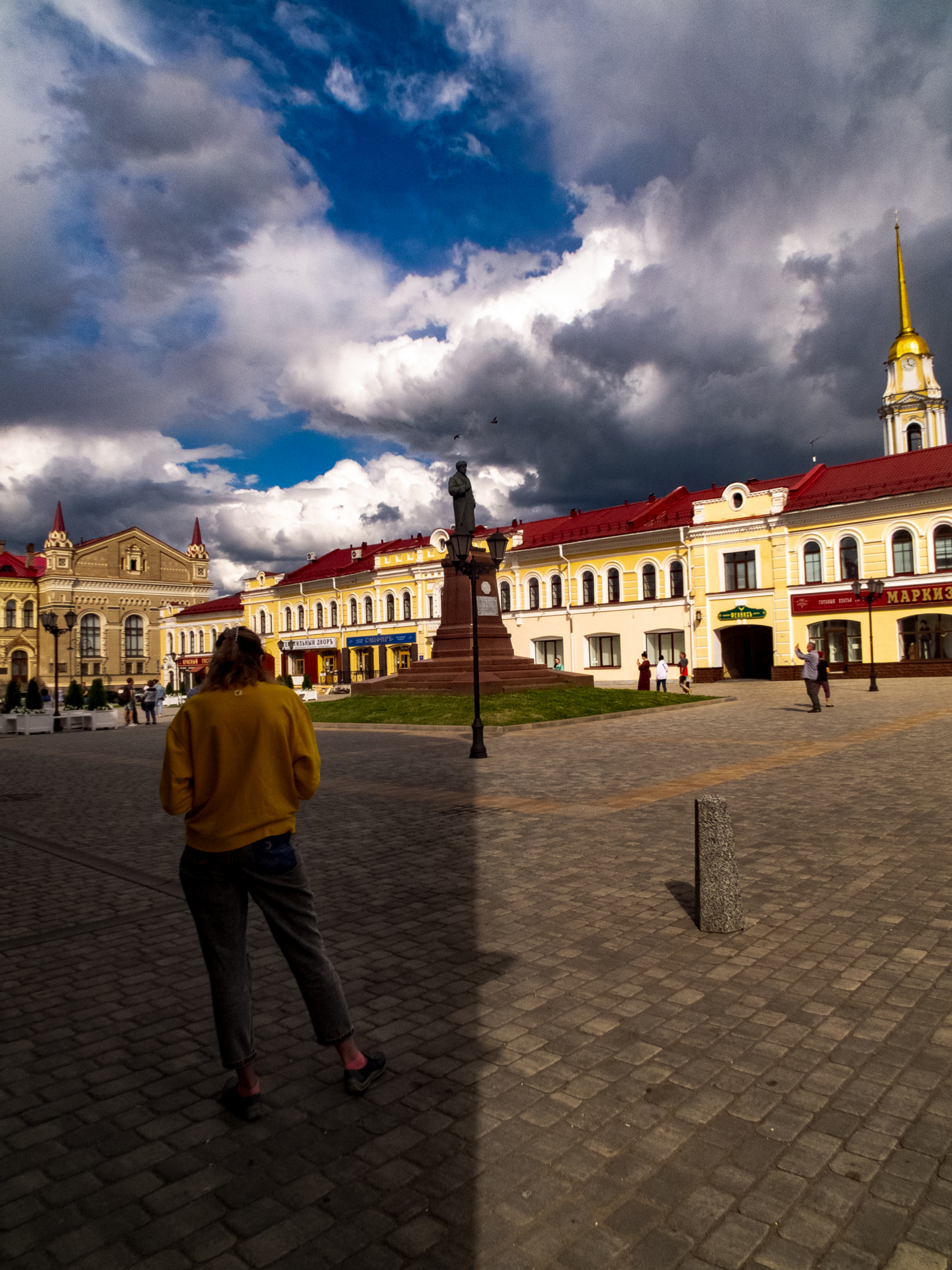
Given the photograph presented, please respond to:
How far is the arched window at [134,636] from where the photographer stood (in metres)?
71.7

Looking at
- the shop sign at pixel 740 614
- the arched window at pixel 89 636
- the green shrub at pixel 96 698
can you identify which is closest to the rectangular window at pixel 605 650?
the shop sign at pixel 740 614

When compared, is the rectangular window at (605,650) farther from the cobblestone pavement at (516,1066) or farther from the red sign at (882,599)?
the cobblestone pavement at (516,1066)

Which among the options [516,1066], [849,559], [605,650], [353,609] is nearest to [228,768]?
[516,1066]

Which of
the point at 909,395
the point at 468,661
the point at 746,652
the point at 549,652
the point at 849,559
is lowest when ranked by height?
the point at 468,661

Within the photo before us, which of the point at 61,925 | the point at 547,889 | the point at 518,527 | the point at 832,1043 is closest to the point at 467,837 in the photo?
the point at 547,889

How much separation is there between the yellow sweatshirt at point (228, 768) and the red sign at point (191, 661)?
204 ft

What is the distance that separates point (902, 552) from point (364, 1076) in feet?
116

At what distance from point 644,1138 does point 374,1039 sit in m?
1.37

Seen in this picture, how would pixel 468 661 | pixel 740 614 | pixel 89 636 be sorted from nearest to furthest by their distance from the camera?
pixel 468 661 → pixel 740 614 → pixel 89 636

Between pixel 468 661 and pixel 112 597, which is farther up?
pixel 112 597

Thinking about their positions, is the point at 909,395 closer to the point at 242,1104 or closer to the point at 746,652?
→ the point at 746,652

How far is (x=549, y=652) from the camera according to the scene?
150 ft

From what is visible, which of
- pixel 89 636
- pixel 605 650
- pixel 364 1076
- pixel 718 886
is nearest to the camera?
pixel 364 1076

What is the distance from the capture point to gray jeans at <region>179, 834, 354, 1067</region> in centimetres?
319
